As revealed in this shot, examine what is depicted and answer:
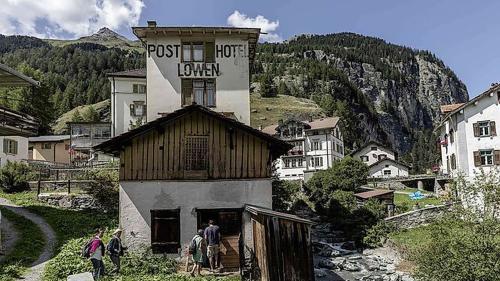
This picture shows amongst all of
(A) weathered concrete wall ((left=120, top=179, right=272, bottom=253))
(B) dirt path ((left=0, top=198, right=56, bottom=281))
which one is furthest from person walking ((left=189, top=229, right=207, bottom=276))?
(B) dirt path ((left=0, top=198, right=56, bottom=281))

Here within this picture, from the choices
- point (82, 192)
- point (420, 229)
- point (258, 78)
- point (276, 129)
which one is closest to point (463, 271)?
point (420, 229)

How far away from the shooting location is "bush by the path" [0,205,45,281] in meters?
17.0

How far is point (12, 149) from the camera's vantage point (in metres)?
48.0

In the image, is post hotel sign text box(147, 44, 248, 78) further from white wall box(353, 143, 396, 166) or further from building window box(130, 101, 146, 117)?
white wall box(353, 143, 396, 166)

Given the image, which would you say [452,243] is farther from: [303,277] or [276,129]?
[276,129]

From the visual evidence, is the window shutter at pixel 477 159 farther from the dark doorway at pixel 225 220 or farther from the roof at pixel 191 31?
the dark doorway at pixel 225 220

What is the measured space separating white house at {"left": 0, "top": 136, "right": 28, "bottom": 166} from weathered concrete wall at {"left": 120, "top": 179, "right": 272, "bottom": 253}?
3050 centimetres

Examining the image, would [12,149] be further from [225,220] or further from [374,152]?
[374,152]

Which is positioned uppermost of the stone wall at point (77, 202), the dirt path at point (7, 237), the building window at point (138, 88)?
the building window at point (138, 88)

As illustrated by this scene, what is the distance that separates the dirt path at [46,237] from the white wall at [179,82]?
940 cm

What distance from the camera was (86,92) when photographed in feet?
507

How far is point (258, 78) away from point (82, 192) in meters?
139

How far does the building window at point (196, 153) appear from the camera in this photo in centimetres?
2086

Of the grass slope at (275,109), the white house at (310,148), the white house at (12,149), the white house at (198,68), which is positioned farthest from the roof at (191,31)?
the grass slope at (275,109)
